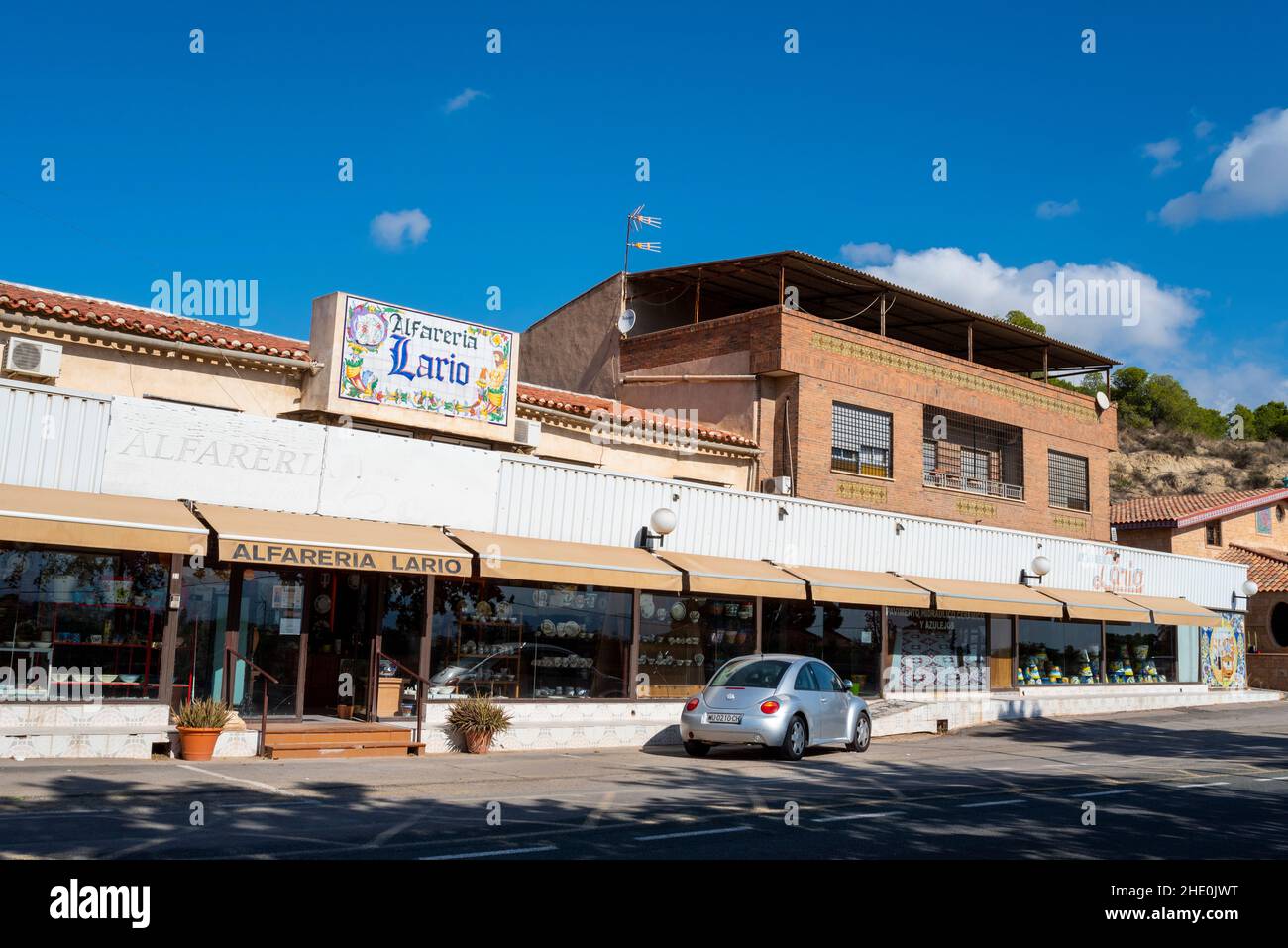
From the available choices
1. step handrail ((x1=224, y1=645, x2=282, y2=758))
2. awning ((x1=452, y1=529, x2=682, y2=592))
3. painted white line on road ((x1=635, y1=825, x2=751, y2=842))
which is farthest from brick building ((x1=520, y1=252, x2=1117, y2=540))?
painted white line on road ((x1=635, y1=825, x2=751, y2=842))

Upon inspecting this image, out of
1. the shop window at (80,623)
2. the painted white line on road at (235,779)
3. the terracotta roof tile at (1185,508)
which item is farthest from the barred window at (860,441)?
the painted white line on road at (235,779)

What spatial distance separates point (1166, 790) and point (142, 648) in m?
13.2

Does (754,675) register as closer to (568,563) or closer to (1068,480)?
(568,563)

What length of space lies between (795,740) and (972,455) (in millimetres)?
17393

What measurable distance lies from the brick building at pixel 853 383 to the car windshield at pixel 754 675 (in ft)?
31.4

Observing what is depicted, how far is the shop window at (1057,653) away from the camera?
98.1ft

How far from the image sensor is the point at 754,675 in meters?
17.8

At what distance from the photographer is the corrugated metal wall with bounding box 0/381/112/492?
1477 centimetres

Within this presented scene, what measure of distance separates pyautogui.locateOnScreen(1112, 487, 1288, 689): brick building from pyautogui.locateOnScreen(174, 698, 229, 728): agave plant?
33.9m

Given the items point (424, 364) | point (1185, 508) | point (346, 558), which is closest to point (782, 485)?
point (424, 364)

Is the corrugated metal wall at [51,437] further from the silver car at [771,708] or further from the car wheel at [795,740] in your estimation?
the car wheel at [795,740]

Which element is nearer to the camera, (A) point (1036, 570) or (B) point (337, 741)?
(B) point (337, 741)

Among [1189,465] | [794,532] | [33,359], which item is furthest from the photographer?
[1189,465]
